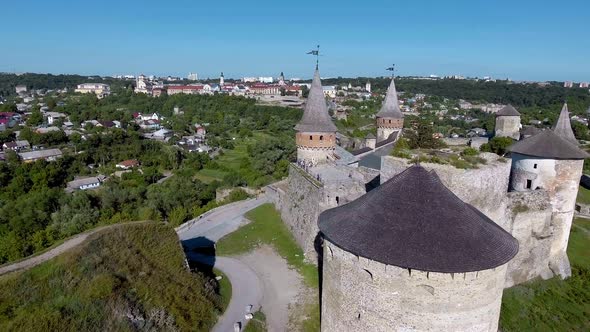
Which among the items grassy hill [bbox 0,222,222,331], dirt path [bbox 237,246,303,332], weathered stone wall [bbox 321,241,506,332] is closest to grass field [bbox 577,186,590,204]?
dirt path [bbox 237,246,303,332]

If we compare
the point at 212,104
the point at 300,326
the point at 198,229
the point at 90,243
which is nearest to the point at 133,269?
the point at 90,243

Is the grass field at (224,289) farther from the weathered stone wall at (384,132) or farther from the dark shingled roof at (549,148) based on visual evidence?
the weathered stone wall at (384,132)

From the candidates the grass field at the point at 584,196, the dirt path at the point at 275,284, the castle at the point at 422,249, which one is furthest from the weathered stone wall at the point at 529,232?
the grass field at the point at 584,196

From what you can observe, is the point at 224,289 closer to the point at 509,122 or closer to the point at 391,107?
the point at 391,107

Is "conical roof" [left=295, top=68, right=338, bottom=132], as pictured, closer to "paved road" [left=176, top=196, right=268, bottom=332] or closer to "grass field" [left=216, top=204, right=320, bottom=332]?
"grass field" [left=216, top=204, right=320, bottom=332]

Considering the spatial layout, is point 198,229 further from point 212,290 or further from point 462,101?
point 462,101

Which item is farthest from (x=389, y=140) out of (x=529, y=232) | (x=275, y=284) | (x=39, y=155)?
(x=39, y=155)
